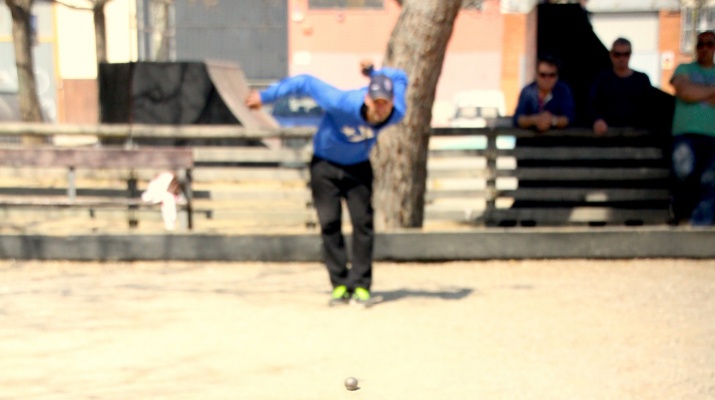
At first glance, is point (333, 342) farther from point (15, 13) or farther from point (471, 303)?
point (15, 13)

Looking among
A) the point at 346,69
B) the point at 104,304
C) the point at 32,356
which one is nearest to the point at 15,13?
the point at 104,304

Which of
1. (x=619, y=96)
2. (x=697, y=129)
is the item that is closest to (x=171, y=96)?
(x=619, y=96)

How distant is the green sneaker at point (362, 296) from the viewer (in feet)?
25.0

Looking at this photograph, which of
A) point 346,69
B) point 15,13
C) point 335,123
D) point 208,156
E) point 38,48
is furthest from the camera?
point 346,69

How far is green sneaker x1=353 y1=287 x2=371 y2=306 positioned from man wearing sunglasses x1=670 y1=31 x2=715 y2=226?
11.7 feet

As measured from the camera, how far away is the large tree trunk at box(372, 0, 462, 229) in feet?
33.0

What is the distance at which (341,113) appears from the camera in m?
7.29

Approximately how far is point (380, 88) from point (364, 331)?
57.2 inches

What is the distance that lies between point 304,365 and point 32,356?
4.80 feet

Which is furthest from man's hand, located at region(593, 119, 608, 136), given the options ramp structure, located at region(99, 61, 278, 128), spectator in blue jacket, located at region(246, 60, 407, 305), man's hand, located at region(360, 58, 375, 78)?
ramp structure, located at region(99, 61, 278, 128)

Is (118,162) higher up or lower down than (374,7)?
lower down

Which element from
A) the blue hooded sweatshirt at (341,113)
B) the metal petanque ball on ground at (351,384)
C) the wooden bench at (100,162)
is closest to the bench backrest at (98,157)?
the wooden bench at (100,162)

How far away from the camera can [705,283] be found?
859cm

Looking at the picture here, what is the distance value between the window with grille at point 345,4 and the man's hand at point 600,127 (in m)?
29.9
